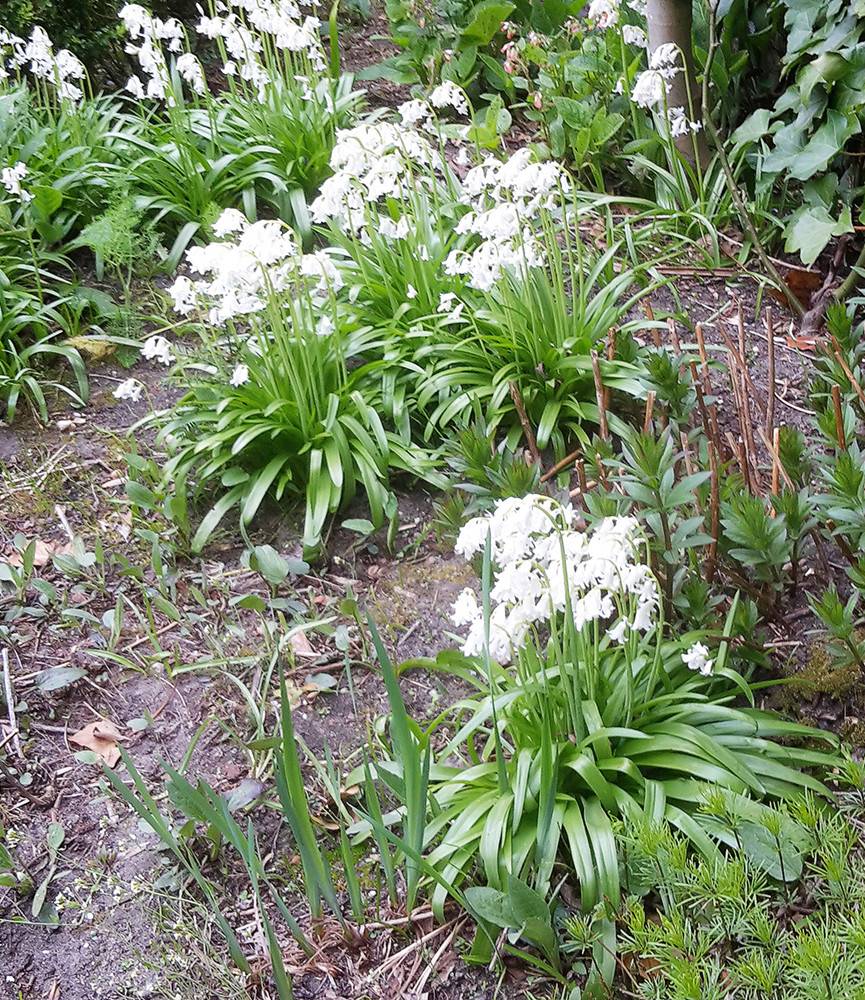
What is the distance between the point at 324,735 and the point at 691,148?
3303mm

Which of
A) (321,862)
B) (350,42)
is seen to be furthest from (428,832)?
(350,42)

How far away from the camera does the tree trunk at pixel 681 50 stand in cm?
426

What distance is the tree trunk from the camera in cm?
426

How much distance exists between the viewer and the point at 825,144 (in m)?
3.79

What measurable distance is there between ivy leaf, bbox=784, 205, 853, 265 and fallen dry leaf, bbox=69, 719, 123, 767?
297 centimetres

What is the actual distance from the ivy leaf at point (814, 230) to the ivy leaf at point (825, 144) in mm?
153

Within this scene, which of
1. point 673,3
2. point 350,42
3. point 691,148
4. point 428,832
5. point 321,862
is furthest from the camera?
point 350,42

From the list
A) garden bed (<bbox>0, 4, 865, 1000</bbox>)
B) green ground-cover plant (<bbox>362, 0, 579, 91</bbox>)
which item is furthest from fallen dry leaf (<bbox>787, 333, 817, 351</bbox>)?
green ground-cover plant (<bbox>362, 0, 579, 91</bbox>)

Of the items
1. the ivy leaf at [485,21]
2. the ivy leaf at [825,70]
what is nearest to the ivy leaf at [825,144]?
the ivy leaf at [825,70]

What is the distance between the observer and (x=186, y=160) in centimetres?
443

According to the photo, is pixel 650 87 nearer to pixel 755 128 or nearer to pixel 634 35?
pixel 755 128

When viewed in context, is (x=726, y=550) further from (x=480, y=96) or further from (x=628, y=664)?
(x=480, y=96)

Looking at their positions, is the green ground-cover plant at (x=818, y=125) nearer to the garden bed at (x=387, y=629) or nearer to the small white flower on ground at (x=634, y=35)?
the garden bed at (x=387, y=629)

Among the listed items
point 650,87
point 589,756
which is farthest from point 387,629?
point 650,87
